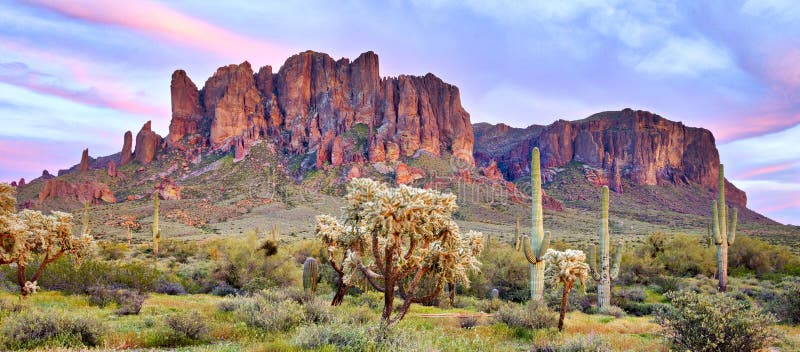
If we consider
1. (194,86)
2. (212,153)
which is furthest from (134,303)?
(194,86)

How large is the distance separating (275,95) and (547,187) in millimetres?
104236

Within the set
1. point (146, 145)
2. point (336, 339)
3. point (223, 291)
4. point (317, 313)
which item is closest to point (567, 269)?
point (317, 313)

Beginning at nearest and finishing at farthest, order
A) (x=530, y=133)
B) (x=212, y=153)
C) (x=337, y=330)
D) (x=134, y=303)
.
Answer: (x=337, y=330)
(x=134, y=303)
(x=212, y=153)
(x=530, y=133)

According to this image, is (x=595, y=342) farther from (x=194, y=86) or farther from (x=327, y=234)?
(x=194, y=86)

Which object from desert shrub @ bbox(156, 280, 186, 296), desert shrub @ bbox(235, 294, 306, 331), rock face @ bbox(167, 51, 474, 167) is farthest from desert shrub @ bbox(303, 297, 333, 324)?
rock face @ bbox(167, 51, 474, 167)

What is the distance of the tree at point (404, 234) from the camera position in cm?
689

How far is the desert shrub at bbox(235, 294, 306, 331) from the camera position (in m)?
9.70

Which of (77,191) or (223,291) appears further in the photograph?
(77,191)

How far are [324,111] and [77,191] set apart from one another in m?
74.9

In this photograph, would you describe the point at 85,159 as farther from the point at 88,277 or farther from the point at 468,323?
the point at 468,323

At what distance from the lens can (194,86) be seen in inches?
6585

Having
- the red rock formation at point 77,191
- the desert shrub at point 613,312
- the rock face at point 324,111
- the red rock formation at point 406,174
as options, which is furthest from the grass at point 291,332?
the rock face at point 324,111

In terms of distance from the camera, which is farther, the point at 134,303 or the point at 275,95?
the point at 275,95

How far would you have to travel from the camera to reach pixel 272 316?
32.5ft
